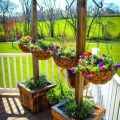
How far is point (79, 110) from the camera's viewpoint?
2299mm

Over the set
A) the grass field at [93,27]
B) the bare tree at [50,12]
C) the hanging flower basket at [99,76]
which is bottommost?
the hanging flower basket at [99,76]

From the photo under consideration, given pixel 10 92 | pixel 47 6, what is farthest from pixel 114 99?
pixel 10 92

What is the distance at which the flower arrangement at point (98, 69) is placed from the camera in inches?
65.5

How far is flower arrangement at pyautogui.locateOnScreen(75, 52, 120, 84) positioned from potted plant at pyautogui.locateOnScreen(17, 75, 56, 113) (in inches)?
55.1

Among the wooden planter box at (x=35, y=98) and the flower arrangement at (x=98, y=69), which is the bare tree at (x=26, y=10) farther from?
the flower arrangement at (x=98, y=69)

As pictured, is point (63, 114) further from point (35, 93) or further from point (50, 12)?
point (50, 12)

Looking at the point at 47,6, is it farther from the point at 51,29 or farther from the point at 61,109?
the point at 61,109

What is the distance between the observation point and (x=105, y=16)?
2.99m

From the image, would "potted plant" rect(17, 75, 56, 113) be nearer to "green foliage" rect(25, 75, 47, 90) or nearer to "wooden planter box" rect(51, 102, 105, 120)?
"green foliage" rect(25, 75, 47, 90)

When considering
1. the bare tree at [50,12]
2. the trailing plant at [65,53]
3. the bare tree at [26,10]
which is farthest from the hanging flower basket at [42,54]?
the bare tree at [26,10]

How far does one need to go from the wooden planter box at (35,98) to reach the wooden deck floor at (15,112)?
0.09m

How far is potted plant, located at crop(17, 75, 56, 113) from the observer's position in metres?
3.01

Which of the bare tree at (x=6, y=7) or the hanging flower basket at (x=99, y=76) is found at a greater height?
the bare tree at (x=6, y=7)

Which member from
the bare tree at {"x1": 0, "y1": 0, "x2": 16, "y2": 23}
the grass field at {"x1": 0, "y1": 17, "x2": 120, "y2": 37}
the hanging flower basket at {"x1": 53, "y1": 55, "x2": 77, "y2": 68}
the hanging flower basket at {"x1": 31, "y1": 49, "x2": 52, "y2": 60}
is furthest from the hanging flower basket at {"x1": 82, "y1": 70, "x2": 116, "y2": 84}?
the bare tree at {"x1": 0, "y1": 0, "x2": 16, "y2": 23}
